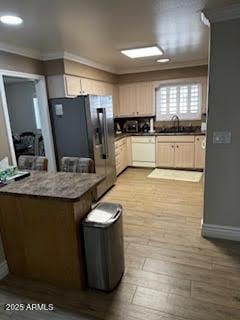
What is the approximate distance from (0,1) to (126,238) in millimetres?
2637

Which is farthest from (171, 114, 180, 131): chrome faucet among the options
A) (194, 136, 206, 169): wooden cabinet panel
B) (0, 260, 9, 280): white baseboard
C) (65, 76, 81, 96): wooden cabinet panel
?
(0, 260, 9, 280): white baseboard

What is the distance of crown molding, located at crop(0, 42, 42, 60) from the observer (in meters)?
2.90

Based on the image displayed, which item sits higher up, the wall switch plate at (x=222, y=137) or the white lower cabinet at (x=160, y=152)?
the wall switch plate at (x=222, y=137)

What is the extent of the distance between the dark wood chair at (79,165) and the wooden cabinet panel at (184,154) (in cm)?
313

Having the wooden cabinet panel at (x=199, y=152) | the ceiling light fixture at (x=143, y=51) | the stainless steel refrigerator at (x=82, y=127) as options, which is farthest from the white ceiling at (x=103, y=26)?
the wooden cabinet panel at (x=199, y=152)

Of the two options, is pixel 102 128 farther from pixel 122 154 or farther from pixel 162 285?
pixel 162 285

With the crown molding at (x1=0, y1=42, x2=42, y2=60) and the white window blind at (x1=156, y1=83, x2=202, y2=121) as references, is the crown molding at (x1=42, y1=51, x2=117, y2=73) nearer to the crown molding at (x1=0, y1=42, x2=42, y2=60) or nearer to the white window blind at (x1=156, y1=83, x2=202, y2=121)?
the crown molding at (x1=0, y1=42, x2=42, y2=60)

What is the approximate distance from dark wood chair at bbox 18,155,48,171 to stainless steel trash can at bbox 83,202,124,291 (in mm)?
1136

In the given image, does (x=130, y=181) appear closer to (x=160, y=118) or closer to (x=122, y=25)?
(x=160, y=118)

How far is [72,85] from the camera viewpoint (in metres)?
3.81

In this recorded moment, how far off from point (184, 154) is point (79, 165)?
3.25 m

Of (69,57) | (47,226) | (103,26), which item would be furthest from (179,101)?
(47,226)

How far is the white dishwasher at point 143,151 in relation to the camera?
18.1 feet

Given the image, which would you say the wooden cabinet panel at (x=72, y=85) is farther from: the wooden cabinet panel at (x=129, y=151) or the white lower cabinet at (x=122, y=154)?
the wooden cabinet panel at (x=129, y=151)
